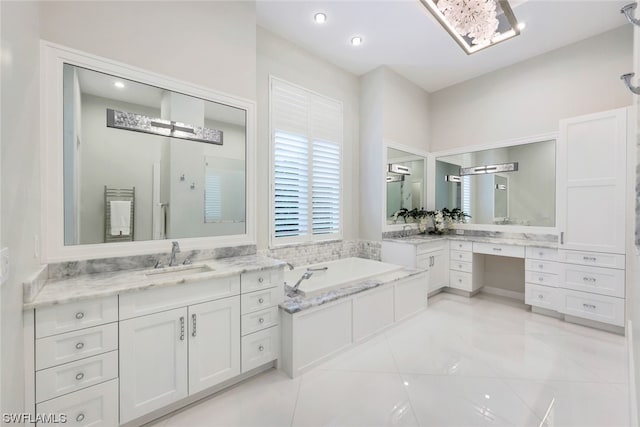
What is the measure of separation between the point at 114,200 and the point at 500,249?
445cm

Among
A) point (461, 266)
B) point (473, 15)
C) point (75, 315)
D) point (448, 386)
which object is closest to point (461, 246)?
point (461, 266)

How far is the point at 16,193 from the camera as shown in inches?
47.8

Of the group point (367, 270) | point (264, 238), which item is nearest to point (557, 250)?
point (367, 270)

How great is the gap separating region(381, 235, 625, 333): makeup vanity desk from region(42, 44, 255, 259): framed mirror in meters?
2.50

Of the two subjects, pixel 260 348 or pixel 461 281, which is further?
pixel 461 281

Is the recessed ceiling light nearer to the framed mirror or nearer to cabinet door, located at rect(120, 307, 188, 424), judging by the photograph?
the framed mirror

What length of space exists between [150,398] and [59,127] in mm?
1855

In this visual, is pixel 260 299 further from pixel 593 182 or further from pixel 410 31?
pixel 593 182

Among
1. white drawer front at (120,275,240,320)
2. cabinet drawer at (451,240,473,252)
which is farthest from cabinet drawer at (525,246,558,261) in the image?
white drawer front at (120,275,240,320)

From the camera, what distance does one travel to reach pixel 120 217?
1931mm

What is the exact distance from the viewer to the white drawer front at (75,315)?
1289mm

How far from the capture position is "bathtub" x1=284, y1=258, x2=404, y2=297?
2938 millimetres

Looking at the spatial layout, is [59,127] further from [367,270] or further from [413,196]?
[413,196]

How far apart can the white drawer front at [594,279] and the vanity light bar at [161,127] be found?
13.8ft
